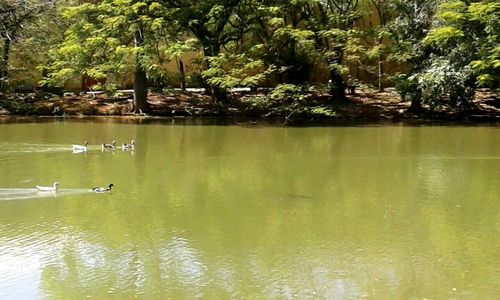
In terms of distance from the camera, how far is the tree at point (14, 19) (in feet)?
77.6

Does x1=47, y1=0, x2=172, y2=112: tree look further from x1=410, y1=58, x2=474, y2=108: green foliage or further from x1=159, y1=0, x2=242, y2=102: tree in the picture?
x1=410, y1=58, x2=474, y2=108: green foliage

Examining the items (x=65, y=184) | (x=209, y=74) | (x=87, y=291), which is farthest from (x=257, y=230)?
(x=209, y=74)

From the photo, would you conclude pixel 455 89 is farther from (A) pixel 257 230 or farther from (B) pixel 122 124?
(A) pixel 257 230

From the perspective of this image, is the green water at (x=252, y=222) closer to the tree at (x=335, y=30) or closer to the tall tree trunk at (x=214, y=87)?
the tree at (x=335, y=30)

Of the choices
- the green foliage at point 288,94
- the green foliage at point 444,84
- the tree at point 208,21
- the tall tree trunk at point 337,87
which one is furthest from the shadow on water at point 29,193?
the tall tree trunk at point 337,87

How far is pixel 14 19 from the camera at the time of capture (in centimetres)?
2420

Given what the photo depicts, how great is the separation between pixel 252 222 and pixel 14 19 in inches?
752

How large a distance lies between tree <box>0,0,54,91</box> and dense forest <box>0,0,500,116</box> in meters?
0.04

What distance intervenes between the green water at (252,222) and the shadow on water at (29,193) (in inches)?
1.2

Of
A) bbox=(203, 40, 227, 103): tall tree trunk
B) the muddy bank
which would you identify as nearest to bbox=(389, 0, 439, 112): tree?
the muddy bank

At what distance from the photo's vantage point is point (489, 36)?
19.4m

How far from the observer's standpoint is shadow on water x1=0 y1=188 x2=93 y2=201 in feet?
32.7

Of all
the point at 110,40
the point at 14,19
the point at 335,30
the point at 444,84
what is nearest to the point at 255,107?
the point at 335,30

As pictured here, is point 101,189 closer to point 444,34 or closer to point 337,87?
point 444,34
